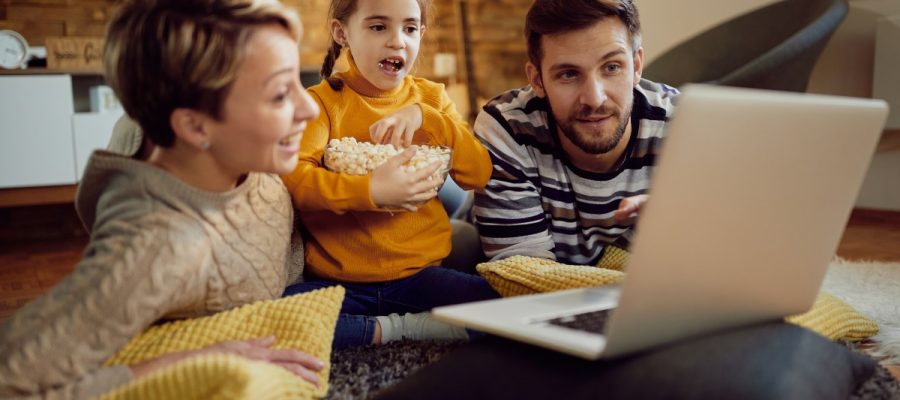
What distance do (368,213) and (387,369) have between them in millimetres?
309

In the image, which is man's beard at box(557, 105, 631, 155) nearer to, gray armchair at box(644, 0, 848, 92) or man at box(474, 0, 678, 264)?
man at box(474, 0, 678, 264)

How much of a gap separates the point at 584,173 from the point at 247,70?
749mm

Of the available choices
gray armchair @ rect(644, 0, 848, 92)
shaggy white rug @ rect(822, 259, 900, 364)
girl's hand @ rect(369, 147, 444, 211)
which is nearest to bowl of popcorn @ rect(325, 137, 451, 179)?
girl's hand @ rect(369, 147, 444, 211)

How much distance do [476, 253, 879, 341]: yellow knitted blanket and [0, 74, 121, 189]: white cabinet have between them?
228 cm

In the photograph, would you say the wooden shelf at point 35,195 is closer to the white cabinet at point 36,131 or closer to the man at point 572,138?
the white cabinet at point 36,131

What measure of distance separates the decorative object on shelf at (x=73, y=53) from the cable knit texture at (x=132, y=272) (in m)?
2.21

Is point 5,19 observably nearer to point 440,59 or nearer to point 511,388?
point 440,59

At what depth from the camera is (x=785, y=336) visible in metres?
0.98

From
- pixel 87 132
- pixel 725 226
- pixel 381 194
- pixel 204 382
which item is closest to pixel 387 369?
pixel 381 194

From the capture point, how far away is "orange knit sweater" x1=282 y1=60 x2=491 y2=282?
1.45m

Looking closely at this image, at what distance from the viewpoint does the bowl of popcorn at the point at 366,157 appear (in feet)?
4.47

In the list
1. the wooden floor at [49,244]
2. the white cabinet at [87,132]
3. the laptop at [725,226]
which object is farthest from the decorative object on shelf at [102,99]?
the laptop at [725,226]

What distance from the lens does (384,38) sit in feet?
4.90

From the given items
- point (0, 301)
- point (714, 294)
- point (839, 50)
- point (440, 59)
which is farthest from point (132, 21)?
point (440, 59)
